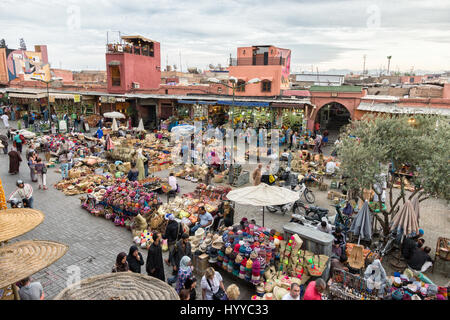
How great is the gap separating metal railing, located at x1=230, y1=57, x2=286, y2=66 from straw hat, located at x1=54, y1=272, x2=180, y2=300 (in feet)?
84.8

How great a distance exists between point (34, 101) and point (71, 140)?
17645 millimetres

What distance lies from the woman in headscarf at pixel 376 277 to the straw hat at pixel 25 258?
6.29 metres

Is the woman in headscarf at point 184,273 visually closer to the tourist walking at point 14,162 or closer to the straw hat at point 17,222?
the straw hat at point 17,222

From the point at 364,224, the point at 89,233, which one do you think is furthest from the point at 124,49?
the point at 364,224

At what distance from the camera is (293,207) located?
11.5 metres

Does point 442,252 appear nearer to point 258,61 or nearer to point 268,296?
point 268,296

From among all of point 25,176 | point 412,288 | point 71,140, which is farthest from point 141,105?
point 412,288

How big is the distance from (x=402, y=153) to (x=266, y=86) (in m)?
20.5

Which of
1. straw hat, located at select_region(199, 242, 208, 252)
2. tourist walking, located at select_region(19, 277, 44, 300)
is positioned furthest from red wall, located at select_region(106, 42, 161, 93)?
tourist walking, located at select_region(19, 277, 44, 300)

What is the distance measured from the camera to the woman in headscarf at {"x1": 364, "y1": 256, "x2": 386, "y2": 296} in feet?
20.8

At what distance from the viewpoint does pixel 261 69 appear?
2770 cm

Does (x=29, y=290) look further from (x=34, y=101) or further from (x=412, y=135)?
(x=34, y=101)

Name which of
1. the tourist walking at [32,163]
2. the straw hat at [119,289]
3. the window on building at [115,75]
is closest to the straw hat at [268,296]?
the straw hat at [119,289]

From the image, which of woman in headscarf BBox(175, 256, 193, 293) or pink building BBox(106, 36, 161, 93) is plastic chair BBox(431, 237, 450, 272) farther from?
pink building BBox(106, 36, 161, 93)
